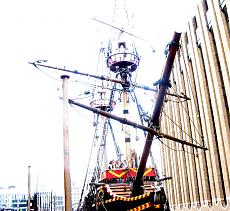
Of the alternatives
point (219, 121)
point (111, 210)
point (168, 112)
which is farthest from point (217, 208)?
point (168, 112)

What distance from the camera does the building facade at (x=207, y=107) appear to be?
21966 mm

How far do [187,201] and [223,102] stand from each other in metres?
12.8

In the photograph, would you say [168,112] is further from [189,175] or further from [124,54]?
[124,54]

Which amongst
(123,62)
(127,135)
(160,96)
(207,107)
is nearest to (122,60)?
(123,62)

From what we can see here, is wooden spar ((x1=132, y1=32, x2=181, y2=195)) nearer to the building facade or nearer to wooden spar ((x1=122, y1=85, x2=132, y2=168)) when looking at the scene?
the building facade

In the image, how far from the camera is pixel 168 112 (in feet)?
117

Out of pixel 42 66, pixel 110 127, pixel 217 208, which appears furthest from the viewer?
pixel 110 127

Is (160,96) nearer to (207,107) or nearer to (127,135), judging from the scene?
(127,135)

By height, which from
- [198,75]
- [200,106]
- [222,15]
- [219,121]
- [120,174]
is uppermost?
[222,15]

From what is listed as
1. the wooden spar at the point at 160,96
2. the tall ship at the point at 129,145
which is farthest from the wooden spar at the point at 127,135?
the wooden spar at the point at 160,96

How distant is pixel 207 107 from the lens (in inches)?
988

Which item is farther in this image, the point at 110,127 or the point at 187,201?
the point at 110,127

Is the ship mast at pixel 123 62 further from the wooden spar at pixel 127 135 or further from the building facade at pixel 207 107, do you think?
the building facade at pixel 207 107

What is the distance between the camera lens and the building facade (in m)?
22.0
